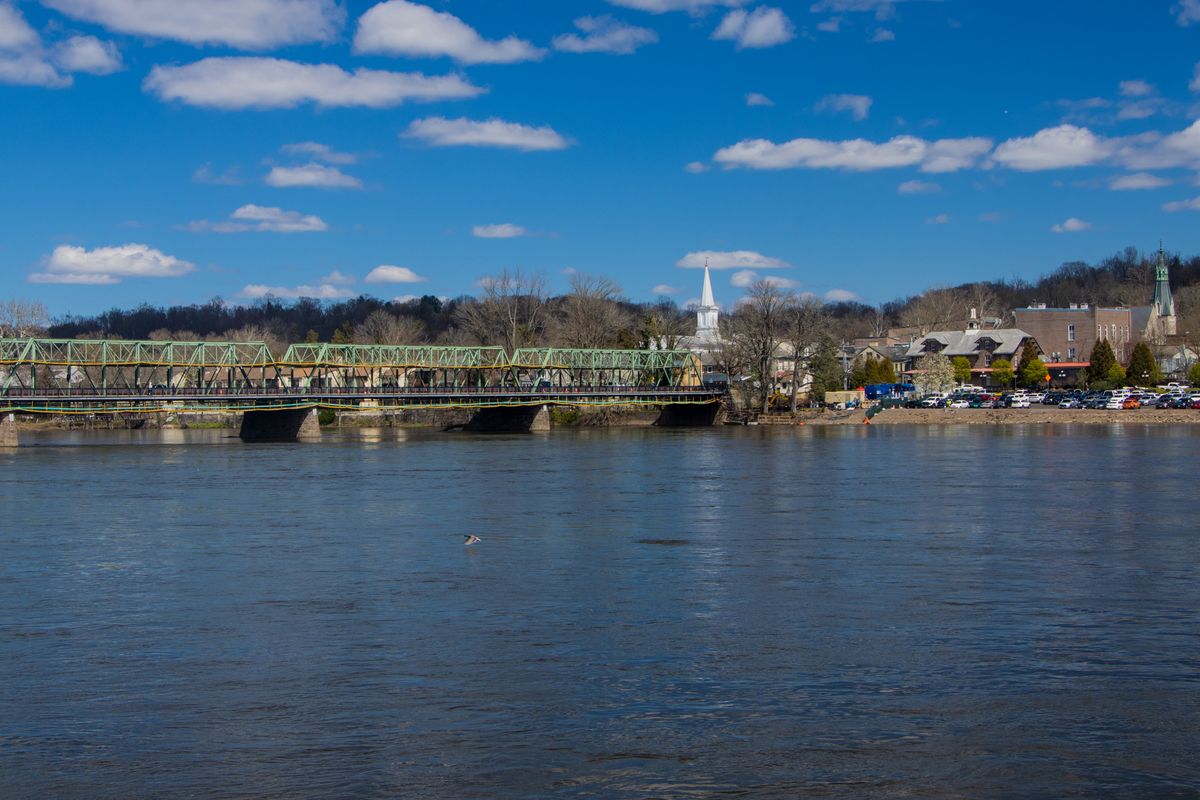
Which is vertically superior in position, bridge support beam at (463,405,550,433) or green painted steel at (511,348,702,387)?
green painted steel at (511,348,702,387)

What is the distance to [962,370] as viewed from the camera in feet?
477

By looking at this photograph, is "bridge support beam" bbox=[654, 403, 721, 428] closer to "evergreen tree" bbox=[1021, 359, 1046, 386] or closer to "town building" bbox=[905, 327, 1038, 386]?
"town building" bbox=[905, 327, 1038, 386]

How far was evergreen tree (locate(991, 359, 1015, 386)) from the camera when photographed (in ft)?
465

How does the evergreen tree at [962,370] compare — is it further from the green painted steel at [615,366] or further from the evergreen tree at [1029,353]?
the green painted steel at [615,366]

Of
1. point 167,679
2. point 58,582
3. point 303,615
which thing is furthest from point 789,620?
point 58,582

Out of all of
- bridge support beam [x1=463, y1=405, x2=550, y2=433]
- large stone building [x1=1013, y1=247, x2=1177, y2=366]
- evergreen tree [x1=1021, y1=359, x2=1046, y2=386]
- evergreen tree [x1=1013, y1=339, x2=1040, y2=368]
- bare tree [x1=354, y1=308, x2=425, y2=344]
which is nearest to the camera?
bridge support beam [x1=463, y1=405, x2=550, y2=433]

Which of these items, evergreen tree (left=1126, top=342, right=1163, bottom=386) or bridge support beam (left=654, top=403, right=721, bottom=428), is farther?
bridge support beam (left=654, top=403, right=721, bottom=428)

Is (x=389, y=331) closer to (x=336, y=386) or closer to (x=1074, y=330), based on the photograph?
(x=336, y=386)

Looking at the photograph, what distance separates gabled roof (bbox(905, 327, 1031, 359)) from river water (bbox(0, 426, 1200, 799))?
110844mm

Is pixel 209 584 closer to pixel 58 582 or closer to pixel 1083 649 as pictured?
pixel 58 582

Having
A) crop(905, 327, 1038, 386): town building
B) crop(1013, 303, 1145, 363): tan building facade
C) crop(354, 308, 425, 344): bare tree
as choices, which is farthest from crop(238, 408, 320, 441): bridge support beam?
crop(1013, 303, 1145, 363): tan building facade

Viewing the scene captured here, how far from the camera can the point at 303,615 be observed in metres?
23.5

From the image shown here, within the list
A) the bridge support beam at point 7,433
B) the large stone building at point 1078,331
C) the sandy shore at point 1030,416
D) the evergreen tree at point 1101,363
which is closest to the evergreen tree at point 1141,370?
the evergreen tree at point 1101,363

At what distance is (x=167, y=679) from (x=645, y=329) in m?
132
